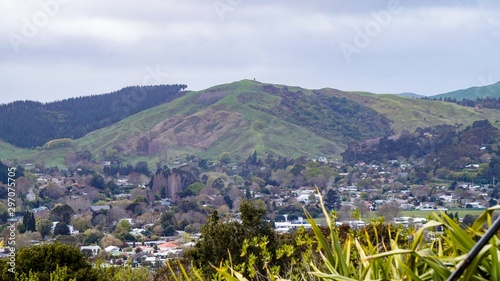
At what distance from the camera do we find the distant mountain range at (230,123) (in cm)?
11362

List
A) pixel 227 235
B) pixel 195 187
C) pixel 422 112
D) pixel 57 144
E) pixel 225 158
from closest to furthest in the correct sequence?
pixel 227 235 → pixel 195 187 → pixel 225 158 → pixel 57 144 → pixel 422 112

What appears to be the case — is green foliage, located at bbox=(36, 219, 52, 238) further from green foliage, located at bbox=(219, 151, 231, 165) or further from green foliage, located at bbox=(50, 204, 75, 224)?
green foliage, located at bbox=(219, 151, 231, 165)

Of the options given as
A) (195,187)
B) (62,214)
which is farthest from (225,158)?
(62,214)

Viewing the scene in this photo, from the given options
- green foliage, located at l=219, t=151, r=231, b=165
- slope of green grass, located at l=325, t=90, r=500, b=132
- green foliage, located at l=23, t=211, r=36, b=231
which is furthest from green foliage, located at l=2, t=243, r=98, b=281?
slope of green grass, located at l=325, t=90, r=500, b=132

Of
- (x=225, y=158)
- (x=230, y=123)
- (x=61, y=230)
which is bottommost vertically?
(x=61, y=230)

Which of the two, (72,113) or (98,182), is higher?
(72,113)

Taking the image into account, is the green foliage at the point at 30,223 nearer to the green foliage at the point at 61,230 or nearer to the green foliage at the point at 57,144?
the green foliage at the point at 61,230

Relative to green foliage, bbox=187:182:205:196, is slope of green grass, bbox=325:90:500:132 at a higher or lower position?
higher

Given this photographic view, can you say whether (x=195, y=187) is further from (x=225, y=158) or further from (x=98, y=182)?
(x=225, y=158)

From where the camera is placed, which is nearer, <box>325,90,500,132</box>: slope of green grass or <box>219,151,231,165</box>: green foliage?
<box>219,151,231,165</box>: green foliage

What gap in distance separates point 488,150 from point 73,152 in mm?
61123

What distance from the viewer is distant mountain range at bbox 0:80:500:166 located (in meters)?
114

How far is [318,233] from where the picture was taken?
8.29 ft

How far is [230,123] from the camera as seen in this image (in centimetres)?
12231
